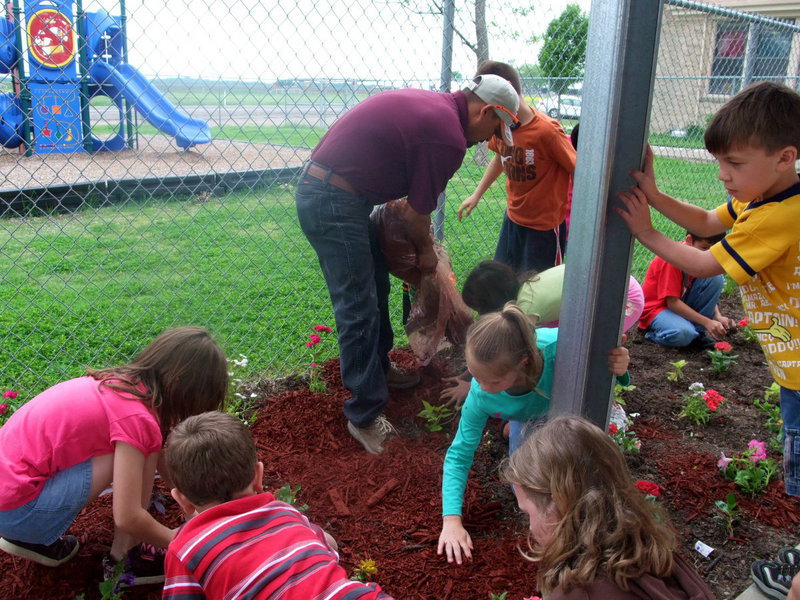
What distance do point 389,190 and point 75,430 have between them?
1660 mm

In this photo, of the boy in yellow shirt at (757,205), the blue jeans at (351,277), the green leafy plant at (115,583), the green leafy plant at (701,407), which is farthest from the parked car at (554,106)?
the green leafy plant at (115,583)

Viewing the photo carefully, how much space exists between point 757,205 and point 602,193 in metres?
0.61

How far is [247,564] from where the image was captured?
1.66 metres

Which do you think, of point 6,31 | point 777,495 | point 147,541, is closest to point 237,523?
point 147,541

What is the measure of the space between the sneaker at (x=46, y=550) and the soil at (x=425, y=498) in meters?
0.05

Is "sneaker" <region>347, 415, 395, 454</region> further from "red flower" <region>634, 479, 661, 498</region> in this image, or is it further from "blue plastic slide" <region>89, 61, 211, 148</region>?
A: "blue plastic slide" <region>89, 61, 211, 148</region>

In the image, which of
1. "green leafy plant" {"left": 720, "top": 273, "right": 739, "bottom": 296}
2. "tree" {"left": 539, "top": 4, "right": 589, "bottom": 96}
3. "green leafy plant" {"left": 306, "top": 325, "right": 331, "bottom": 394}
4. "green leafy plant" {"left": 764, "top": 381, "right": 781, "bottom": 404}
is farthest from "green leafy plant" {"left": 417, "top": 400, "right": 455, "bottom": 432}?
"green leafy plant" {"left": 720, "top": 273, "right": 739, "bottom": 296}

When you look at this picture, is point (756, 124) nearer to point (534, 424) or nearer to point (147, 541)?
point (534, 424)

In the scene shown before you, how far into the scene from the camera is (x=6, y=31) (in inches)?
353

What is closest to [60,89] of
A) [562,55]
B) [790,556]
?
[562,55]

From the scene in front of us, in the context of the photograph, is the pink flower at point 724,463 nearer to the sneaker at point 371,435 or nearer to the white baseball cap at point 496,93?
the sneaker at point 371,435

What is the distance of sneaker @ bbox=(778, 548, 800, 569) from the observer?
8.09ft

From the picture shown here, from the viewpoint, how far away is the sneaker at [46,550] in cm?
234

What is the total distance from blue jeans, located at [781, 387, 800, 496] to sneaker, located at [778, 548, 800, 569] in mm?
248
